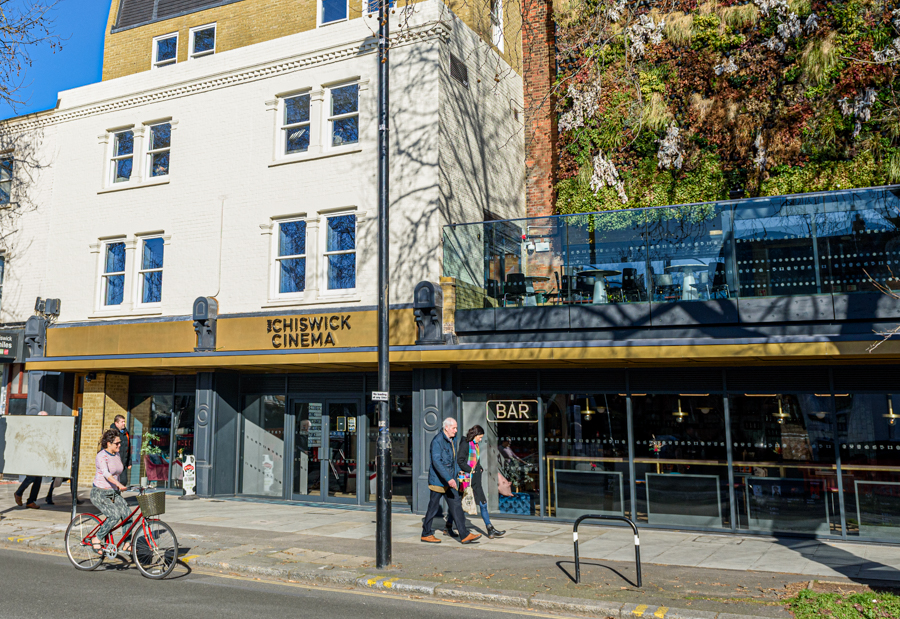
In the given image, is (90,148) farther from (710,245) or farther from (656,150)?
(710,245)

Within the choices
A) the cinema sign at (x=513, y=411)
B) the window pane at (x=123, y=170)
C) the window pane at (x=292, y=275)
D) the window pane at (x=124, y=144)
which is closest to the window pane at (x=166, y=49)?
the window pane at (x=124, y=144)

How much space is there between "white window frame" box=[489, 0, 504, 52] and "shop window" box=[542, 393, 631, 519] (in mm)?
9775

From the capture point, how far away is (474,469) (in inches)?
474

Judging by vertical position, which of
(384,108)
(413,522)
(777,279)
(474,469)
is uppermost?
(384,108)

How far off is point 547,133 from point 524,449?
8357 millimetres

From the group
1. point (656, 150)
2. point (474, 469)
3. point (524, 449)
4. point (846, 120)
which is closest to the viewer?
point (474, 469)

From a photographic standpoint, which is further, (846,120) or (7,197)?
(7,197)

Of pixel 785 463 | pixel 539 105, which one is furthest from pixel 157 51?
pixel 785 463

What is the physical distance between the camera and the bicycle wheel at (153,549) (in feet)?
28.9

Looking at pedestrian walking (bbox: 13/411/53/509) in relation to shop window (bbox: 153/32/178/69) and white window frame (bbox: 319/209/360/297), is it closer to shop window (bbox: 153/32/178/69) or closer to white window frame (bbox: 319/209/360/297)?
white window frame (bbox: 319/209/360/297)

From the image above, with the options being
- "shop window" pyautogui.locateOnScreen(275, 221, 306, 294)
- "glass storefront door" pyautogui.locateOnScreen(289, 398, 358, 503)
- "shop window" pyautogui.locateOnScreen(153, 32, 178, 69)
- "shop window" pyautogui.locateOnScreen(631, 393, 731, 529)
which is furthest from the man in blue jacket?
"shop window" pyautogui.locateOnScreen(153, 32, 178, 69)

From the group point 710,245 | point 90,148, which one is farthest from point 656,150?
point 90,148

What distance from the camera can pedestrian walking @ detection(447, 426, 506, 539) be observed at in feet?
38.2

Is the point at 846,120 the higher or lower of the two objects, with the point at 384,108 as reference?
higher
